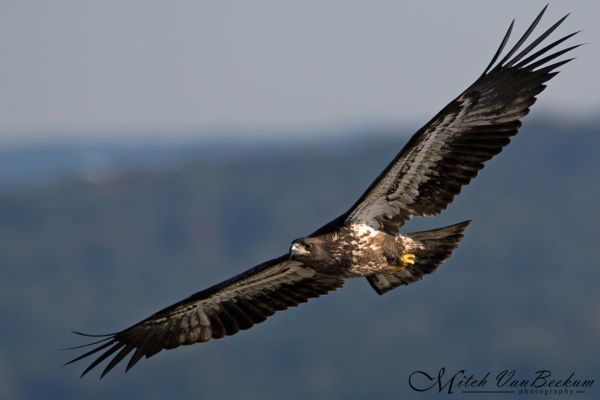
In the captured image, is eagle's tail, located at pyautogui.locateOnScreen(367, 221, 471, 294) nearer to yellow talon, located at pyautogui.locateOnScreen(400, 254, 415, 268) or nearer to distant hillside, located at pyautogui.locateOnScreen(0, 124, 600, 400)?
yellow talon, located at pyautogui.locateOnScreen(400, 254, 415, 268)

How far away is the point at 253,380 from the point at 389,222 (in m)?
96.8

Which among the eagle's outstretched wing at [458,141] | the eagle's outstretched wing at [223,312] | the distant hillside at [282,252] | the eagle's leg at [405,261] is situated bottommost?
the distant hillside at [282,252]

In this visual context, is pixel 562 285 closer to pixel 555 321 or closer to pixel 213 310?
pixel 555 321

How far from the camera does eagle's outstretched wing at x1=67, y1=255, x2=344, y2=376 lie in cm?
1923

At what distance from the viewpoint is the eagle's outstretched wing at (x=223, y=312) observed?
19.2 m

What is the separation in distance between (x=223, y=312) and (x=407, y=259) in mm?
3027

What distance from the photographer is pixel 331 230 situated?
1784 cm

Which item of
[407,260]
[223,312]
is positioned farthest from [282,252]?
[407,260]

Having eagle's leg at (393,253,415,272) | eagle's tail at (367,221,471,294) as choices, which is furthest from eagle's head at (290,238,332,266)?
eagle's tail at (367,221,471,294)

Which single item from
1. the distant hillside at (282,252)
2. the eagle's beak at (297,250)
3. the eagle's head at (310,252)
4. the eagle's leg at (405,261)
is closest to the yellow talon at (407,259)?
the eagle's leg at (405,261)

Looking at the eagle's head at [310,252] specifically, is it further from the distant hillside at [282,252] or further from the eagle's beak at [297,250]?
the distant hillside at [282,252]

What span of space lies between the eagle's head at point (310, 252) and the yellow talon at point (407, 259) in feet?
3.49

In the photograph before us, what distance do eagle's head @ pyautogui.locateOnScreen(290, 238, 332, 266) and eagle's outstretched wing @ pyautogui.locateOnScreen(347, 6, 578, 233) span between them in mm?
604

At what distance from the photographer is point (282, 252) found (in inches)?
5571
